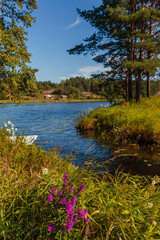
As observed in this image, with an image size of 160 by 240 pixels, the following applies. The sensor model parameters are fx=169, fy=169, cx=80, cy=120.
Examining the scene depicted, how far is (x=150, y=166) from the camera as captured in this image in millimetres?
6238

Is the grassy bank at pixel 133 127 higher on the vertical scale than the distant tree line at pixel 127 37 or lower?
lower

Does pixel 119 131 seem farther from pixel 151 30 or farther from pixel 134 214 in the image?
pixel 151 30

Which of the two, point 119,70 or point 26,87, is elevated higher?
point 119,70

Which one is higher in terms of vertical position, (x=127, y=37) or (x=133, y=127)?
(x=127, y=37)

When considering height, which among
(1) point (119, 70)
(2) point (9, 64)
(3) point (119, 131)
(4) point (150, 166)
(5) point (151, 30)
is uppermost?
(5) point (151, 30)

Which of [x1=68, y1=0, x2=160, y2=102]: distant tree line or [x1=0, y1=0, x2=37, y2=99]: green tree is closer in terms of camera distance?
[x1=0, y1=0, x2=37, y2=99]: green tree

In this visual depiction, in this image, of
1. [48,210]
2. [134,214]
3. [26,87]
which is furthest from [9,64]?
[134,214]

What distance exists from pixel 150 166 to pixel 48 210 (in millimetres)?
5163

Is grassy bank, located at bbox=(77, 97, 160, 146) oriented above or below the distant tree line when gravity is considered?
below

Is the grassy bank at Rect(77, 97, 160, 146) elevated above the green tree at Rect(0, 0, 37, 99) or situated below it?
below

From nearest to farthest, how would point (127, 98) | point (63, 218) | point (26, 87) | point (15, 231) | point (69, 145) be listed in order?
1. point (63, 218)
2. point (15, 231)
3. point (26, 87)
4. point (69, 145)
5. point (127, 98)

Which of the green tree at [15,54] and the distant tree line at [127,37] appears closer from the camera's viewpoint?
the green tree at [15,54]

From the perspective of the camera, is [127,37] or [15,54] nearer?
[15,54]

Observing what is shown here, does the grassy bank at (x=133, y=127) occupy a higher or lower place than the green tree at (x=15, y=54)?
lower
